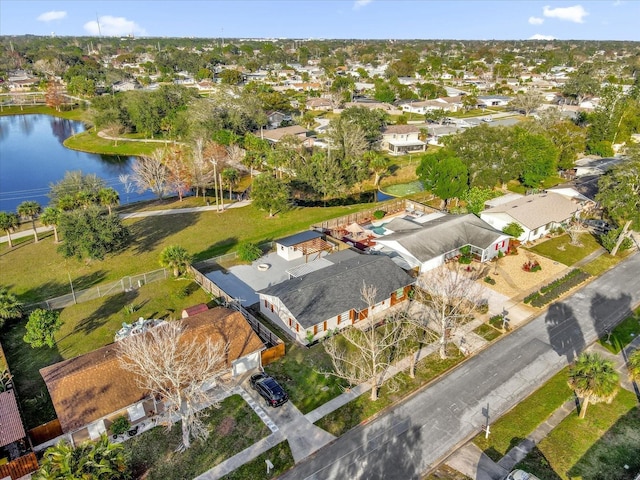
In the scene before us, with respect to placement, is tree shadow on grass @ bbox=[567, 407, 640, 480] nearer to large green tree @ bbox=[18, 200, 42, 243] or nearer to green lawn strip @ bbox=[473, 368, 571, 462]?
green lawn strip @ bbox=[473, 368, 571, 462]

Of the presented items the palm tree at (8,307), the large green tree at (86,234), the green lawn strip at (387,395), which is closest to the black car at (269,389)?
the green lawn strip at (387,395)

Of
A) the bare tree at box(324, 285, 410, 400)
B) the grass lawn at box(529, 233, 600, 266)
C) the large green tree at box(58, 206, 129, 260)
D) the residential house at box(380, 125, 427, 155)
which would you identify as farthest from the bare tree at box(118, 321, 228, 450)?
the residential house at box(380, 125, 427, 155)

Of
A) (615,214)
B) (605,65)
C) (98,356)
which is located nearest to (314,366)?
(98,356)

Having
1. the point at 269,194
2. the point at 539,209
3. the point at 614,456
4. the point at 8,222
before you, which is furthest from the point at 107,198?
the point at 614,456

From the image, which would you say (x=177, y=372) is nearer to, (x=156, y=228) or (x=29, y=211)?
(x=156, y=228)

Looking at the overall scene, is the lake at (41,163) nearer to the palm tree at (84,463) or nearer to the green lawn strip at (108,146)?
the green lawn strip at (108,146)

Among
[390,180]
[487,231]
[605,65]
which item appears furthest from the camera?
[605,65]

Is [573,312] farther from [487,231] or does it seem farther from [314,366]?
[314,366]
